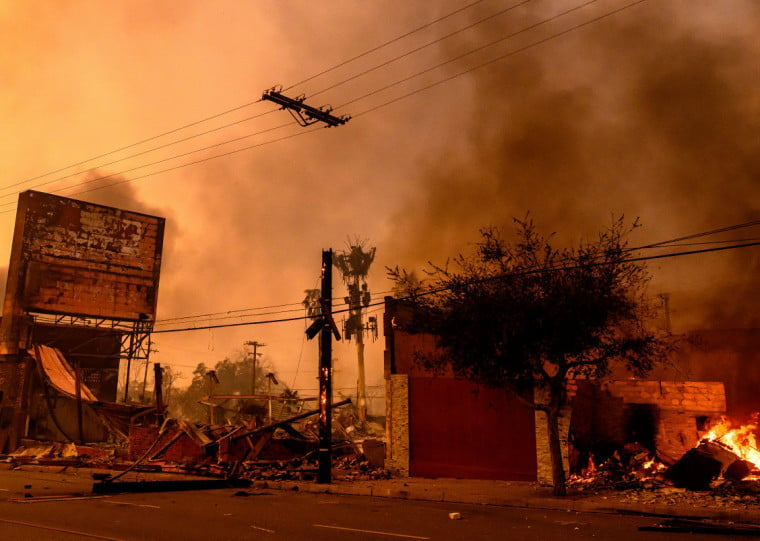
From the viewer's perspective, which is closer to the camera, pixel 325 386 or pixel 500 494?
pixel 500 494

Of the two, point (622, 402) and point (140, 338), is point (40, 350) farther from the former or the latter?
point (622, 402)

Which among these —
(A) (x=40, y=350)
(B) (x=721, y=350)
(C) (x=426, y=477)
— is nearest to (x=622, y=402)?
(C) (x=426, y=477)

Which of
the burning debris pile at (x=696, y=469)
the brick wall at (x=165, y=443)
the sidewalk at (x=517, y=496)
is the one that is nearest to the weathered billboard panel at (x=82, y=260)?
the brick wall at (x=165, y=443)

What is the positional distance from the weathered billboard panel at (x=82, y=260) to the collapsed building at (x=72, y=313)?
2.2 inches

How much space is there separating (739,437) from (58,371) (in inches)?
1230

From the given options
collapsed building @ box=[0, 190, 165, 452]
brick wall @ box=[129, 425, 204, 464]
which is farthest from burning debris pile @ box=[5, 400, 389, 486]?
collapsed building @ box=[0, 190, 165, 452]

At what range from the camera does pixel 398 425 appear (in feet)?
65.2

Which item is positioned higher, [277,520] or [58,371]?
[58,371]

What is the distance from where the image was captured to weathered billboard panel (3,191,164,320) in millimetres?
35656

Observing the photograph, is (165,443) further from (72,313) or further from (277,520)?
(72,313)

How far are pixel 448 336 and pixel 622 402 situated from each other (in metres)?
6.34

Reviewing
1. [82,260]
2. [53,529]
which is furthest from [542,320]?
[82,260]

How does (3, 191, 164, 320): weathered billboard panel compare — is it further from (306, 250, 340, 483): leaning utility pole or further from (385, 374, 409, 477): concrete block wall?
(385, 374, 409, 477): concrete block wall

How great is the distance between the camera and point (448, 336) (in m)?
15.4
